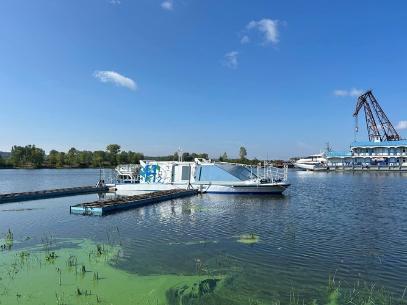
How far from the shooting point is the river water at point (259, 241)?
14.7m

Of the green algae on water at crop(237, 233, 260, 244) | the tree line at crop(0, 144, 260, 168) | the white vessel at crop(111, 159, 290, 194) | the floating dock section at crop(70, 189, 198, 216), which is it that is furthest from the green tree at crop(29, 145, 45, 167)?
the green algae on water at crop(237, 233, 260, 244)

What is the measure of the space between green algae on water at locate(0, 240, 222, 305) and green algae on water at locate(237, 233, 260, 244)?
21.3 ft

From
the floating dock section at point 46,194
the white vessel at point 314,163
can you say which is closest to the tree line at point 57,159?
the white vessel at point 314,163

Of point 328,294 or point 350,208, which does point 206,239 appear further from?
point 350,208

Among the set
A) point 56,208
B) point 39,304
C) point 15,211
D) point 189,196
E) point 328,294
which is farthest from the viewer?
point 189,196

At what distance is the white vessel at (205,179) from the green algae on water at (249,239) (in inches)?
1020

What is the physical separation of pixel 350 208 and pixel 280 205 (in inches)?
253

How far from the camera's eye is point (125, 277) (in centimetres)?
1471

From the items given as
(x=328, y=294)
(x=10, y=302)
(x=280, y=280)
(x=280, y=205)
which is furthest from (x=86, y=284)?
(x=280, y=205)

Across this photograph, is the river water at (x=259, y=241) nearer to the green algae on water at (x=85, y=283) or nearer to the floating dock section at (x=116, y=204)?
the green algae on water at (x=85, y=283)

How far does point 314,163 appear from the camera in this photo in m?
152

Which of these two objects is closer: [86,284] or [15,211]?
[86,284]

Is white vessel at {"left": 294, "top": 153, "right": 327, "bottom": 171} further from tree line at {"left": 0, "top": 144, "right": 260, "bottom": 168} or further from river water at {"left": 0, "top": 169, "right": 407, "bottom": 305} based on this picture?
river water at {"left": 0, "top": 169, "right": 407, "bottom": 305}

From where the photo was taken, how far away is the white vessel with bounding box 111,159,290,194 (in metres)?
48.8
